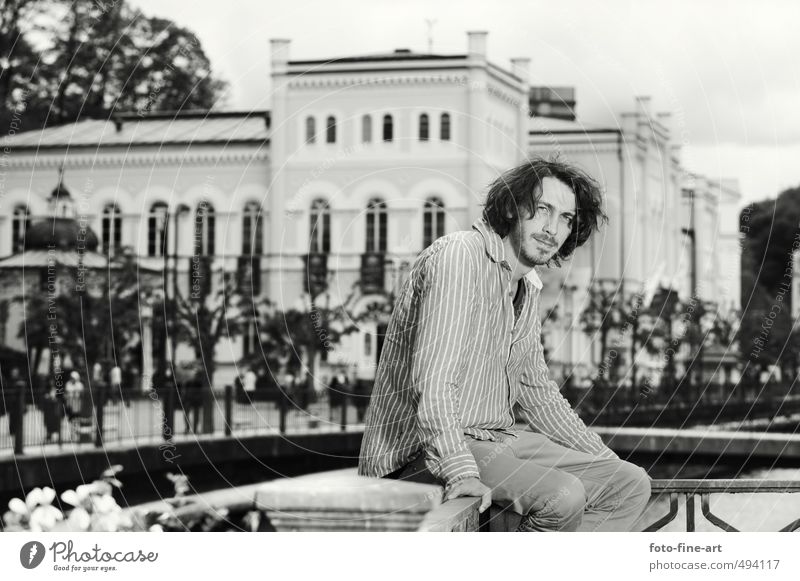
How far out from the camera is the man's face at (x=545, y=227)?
3.21 meters

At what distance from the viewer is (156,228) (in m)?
27.6

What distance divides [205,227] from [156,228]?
113 cm

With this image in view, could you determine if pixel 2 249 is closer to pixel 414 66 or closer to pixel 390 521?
pixel 414 66

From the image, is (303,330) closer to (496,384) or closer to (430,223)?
(430,223)

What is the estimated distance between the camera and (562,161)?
11.3 feet

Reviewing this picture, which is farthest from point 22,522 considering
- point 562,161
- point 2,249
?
point 2,249

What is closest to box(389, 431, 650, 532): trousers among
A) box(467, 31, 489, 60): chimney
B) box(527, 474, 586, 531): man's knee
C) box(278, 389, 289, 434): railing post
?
box(527, 474, 586, 531): man's knee

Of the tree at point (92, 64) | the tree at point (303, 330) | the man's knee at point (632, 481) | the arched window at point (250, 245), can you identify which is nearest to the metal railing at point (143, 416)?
A: the tree at point (303, 330)

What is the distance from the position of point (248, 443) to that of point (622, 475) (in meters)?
14.8

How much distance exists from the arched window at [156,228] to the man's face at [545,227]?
22.5 metres

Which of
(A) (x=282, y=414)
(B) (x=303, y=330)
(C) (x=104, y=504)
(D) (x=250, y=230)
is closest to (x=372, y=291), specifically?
(B) (x=303, y=330)

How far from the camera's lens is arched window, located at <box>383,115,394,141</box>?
26.2m

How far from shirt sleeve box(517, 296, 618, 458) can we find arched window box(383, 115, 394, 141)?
22.8 m

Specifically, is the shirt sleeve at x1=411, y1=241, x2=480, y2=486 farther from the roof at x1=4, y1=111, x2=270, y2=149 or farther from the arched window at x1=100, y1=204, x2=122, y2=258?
the arched window at x1=100, y1=204, x2=122, y2=258
